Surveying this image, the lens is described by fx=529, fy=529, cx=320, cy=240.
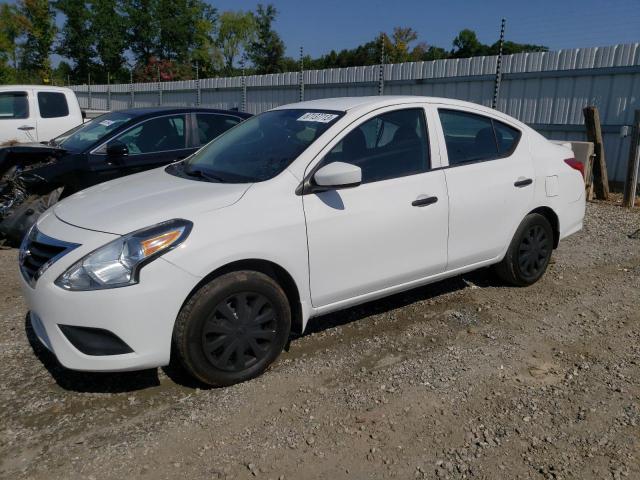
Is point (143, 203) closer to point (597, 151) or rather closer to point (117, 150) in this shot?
point (117, 150)

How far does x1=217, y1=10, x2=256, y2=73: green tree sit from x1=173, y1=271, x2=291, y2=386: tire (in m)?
75.2

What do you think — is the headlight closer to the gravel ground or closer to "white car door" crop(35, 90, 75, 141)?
the gravel ground

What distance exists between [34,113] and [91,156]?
15.3ft

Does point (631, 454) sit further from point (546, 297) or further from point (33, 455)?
point (33, 455)

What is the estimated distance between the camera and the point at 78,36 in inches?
2277

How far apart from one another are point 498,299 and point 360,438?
233 cm

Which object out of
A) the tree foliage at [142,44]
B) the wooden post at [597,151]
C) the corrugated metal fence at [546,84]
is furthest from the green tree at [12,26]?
the wooden post at [597,151]

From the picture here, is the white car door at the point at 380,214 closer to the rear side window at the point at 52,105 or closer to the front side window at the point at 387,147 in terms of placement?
the front side window at the point at 387,147

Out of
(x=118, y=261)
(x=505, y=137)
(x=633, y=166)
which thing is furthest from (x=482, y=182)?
(x=633, y=166)

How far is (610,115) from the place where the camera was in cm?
895

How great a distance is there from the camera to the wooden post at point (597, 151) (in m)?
8.35

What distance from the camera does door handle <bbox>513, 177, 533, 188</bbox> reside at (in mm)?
4316

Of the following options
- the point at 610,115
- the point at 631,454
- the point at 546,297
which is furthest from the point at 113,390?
the point at 610,115

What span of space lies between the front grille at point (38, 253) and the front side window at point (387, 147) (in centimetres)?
162
